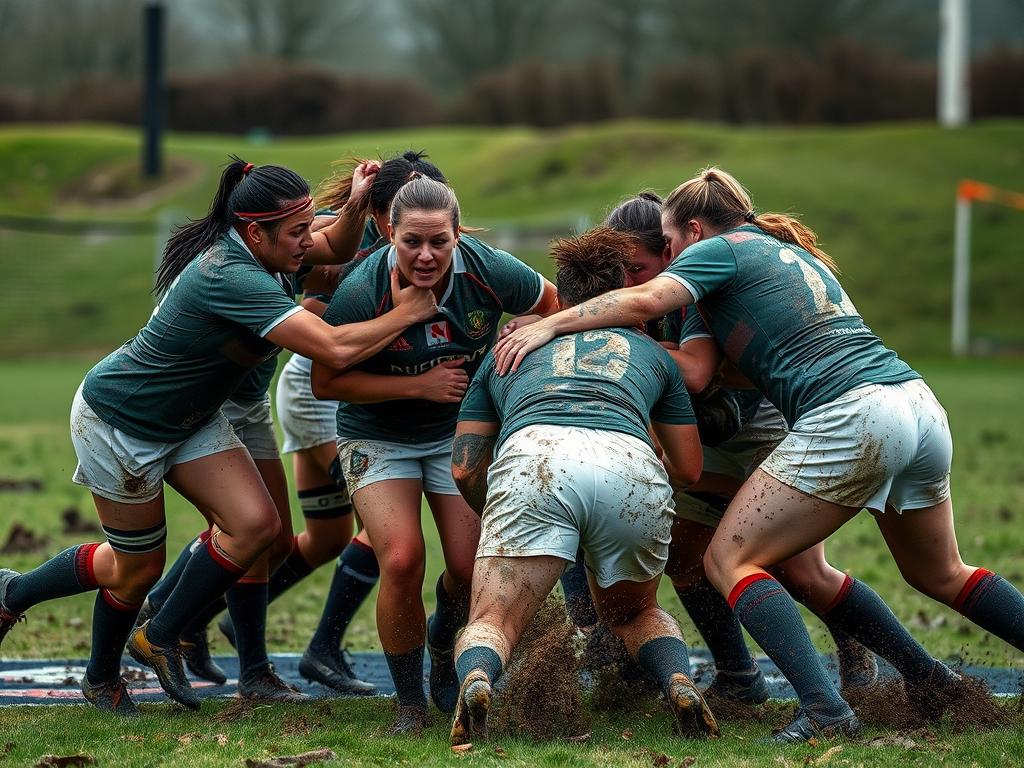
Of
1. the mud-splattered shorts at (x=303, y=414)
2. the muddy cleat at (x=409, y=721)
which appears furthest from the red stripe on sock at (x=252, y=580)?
the muddy cleat at (x=409, y=721)

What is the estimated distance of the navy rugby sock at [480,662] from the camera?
4.17 m

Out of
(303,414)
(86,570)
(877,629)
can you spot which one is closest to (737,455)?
(877,629)

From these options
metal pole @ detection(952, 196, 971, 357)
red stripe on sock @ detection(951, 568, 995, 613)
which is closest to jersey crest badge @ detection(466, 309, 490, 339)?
red stripe on sock @ detection(951, 568, 995, 613)

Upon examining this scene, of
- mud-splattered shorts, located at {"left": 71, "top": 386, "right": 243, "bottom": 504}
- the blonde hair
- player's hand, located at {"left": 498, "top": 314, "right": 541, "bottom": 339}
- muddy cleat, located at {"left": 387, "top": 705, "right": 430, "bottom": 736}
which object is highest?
the blonde hair

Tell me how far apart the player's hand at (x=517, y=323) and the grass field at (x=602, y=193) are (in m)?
20.2

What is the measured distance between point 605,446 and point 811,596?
129 centimetres

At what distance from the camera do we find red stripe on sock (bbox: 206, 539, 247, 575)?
5.13 m

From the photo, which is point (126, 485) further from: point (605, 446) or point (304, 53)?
point (304, 53)

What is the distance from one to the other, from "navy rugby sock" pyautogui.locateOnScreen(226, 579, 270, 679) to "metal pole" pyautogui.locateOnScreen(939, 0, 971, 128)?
29385 mm

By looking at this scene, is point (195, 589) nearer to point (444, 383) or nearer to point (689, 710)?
point (444, 383)

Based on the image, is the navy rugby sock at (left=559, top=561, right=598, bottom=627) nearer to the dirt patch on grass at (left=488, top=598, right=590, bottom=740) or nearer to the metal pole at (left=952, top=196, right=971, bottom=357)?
the dirt patch on grass at (left=488, top=598, right=590, bottom=740)

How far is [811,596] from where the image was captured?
512 cm

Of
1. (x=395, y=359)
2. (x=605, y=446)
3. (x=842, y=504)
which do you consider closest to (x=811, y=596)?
(x=842, y=504)

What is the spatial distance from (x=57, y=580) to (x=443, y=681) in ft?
5.15
